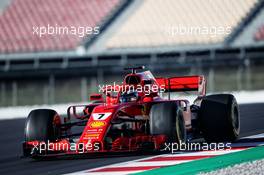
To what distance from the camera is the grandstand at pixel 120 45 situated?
2320 cm

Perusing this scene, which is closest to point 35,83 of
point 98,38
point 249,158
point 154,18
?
point 98,38

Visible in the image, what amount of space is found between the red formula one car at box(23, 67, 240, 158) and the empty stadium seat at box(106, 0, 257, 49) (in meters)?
20.3

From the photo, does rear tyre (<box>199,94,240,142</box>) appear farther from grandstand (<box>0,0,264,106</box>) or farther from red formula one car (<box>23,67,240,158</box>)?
grandstand (<box>0,0,264,106</box>)

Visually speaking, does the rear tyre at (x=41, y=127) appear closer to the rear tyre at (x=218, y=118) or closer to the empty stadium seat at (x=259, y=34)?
the rear tyre at (x=218, y=118)

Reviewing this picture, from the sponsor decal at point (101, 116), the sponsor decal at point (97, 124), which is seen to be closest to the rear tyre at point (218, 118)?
the sponsor decal at point (101, 116)

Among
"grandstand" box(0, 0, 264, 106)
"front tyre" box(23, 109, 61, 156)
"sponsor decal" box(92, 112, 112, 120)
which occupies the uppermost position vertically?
"grandstand" box(0, 0, 264, 106)

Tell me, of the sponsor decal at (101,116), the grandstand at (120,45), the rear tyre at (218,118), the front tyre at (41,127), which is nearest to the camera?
the sponsor decal at (101,116)

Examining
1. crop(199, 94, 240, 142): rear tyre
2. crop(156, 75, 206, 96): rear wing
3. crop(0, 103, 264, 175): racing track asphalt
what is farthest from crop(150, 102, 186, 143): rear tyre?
crop(156, 75, 206, 96): rear wing

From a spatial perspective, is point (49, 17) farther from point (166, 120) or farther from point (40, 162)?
point (166, 120)

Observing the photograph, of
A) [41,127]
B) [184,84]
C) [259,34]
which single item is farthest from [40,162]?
[259,34]

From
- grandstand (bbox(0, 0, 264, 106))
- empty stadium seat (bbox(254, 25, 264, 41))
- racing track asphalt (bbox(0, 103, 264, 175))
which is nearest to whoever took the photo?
racing track asphalt (bbox(0, 103, 264, 175))

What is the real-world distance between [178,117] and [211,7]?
26523mm

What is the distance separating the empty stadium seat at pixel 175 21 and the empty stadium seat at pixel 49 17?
1367 millimetres

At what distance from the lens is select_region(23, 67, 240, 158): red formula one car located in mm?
8797
